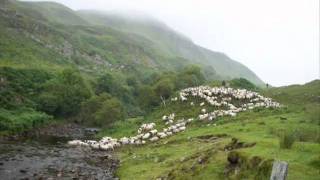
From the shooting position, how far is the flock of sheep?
250 ft

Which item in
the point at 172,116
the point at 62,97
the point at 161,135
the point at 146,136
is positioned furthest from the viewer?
the point at 62,97

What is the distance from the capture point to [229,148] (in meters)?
43.8

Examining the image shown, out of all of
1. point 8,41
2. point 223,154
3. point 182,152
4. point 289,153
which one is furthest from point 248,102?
point 8,41

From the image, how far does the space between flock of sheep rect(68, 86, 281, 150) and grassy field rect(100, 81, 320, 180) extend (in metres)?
2.24

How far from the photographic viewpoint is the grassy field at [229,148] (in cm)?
3262

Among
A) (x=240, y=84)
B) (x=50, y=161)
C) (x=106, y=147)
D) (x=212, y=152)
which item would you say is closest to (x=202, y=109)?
(x=106, y=147)

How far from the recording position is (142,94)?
118375mm

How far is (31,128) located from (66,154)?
26.9 meters

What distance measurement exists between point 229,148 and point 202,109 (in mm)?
45404

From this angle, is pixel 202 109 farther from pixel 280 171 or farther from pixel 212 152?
pixel 280 171

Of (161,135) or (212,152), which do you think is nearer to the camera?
(212,152)

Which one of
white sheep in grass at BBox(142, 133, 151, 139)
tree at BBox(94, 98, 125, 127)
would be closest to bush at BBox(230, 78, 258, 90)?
tree at BBox(94, 98, 125, 127)

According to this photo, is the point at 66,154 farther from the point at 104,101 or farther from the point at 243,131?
the point at 104,101

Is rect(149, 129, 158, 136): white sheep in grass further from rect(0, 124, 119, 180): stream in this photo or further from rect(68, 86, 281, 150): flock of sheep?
Answer: rect(0, 124, 119, 180): stream
